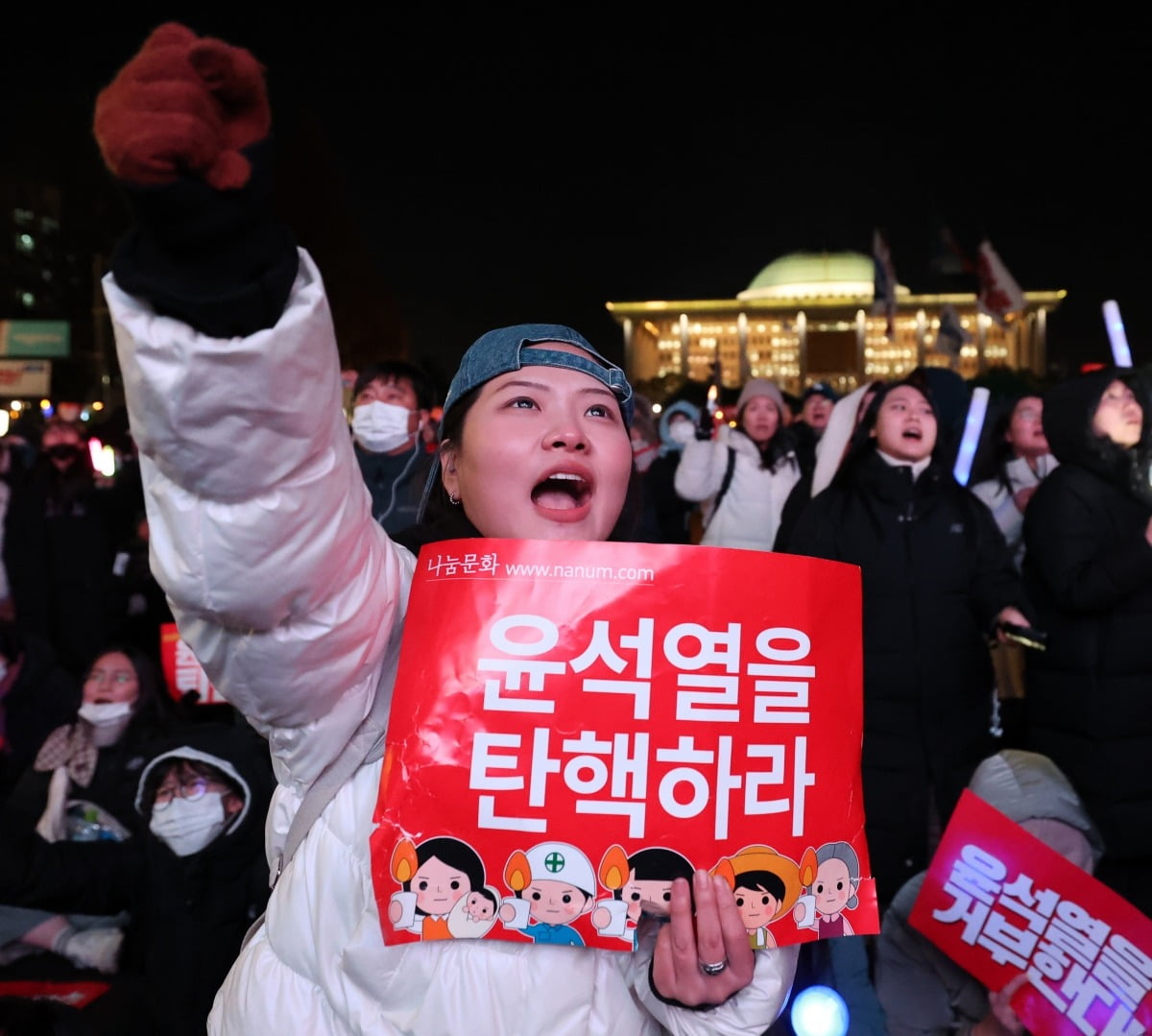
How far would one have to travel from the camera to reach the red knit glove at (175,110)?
80cm

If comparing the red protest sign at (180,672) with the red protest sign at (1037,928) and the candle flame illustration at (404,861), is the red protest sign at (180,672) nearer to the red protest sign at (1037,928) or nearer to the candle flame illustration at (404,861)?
the red protest sign at (1037,928)

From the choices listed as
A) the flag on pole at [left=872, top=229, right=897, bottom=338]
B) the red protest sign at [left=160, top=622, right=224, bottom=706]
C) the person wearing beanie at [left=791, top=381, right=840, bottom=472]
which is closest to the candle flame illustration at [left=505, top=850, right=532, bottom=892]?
the red protest sign at [left=160, top=622, right=224, bottom=706]

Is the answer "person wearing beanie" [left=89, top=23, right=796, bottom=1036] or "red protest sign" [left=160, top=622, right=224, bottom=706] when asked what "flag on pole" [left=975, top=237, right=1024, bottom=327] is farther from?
→ "person wearing beanie" [left=89, top=23, right=796, bottom=1036]

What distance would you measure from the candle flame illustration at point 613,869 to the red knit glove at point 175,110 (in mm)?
745

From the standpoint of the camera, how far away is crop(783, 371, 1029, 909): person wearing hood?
317 centimetres

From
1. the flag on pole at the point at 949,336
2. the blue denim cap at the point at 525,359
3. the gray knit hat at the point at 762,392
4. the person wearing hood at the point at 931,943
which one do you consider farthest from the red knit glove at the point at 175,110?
the flag on pole at the point at 949,336

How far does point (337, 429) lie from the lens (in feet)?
3.38

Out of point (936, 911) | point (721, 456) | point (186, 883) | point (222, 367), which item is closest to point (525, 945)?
point (222, 367)

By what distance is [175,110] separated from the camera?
0.80 meters

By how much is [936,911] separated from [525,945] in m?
1.51

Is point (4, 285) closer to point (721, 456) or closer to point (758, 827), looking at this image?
point (721, 456)

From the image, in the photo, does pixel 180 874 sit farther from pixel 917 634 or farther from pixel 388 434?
pixel 917 634

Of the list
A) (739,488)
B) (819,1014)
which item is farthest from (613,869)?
(739,488)

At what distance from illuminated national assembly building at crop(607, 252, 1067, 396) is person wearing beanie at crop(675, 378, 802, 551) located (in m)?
62.8
